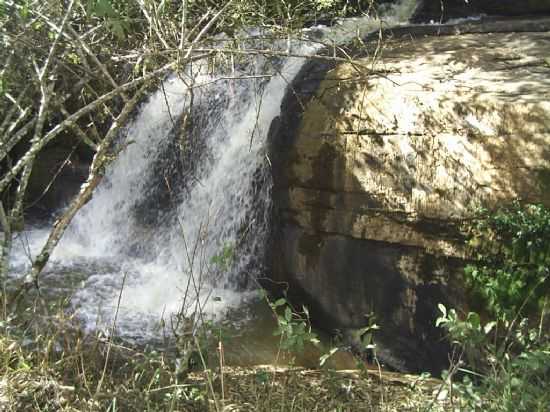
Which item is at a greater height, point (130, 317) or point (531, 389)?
point (531, 389)

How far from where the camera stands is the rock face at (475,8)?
320 inches

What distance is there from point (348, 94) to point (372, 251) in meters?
1.33

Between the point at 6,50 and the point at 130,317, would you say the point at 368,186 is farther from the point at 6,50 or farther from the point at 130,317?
the point at 6,50

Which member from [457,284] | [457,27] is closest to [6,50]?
[457,284]

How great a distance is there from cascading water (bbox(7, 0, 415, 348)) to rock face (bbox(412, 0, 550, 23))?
122cm

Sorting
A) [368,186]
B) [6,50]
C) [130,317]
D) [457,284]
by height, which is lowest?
[130,317]

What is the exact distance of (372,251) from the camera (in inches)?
185

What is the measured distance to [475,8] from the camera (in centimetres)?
873

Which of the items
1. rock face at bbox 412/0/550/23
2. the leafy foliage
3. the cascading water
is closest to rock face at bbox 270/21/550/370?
the leafy foliage

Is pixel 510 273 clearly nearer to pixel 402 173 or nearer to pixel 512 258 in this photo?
pixel 512 258

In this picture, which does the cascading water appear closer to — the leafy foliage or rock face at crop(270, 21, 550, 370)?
rock face at crop(270, 21, 550, 370)

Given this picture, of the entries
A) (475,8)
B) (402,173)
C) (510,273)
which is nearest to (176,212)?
(402,173)

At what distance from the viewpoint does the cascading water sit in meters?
5.70

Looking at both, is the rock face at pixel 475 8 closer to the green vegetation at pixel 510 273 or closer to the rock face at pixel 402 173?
the rock face at pixel 402 173
